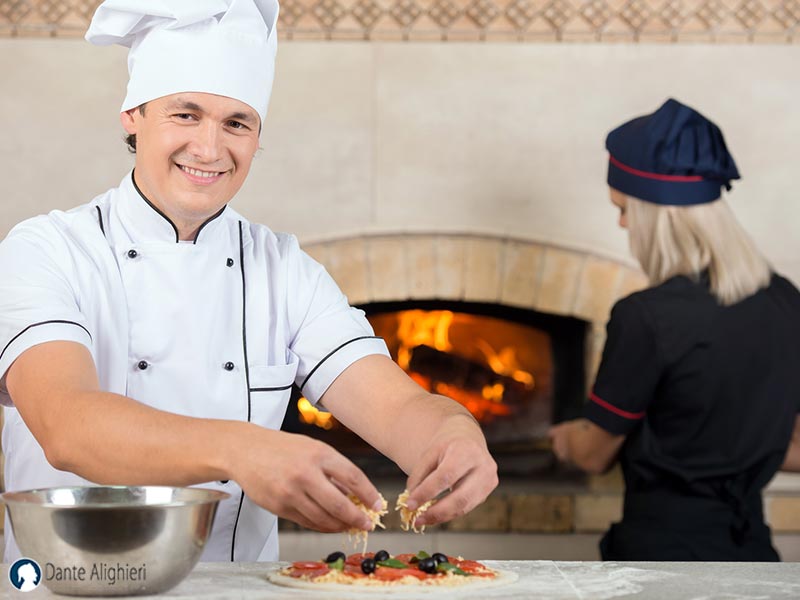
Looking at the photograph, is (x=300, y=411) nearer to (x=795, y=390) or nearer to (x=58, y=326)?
(x=795, y=390)

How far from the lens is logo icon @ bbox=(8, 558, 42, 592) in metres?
1.35

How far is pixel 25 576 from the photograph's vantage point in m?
1.36

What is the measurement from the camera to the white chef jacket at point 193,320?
1854 mm

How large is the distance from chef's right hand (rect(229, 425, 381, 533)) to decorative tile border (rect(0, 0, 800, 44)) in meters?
2.25

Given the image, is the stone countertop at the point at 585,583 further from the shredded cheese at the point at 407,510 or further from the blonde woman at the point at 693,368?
the blonde woman at the point at 693,368

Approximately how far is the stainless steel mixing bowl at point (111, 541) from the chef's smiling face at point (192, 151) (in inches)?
26.5

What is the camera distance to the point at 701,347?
8.29 ft

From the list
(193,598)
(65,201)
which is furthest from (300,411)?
(193,598)

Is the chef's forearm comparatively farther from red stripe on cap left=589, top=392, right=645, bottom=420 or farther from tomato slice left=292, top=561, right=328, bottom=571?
red stripe on cap left=589, top=392, right=645, bottom=420

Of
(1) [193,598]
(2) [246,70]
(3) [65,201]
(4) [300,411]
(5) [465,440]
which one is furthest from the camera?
(4) [300,411]

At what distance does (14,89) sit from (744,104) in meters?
2.24

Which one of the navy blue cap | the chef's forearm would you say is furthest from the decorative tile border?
the chef's forearm

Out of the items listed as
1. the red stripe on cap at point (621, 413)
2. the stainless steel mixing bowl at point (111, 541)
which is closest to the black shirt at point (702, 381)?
the red stripe on cap at point (621, 413)

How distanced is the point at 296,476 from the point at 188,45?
87 cm
